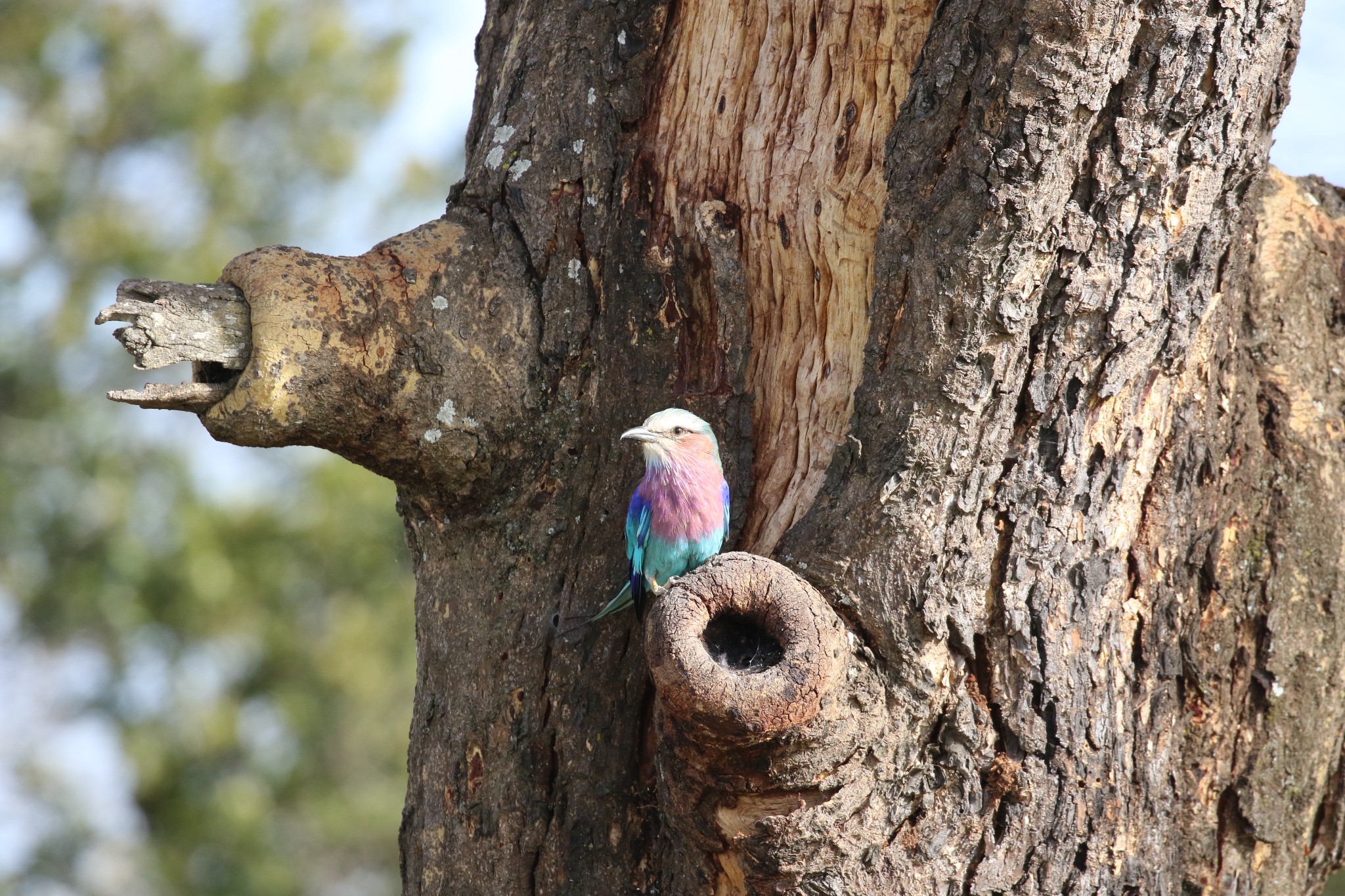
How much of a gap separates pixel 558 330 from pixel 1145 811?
1.62m

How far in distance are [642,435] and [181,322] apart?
1.00m

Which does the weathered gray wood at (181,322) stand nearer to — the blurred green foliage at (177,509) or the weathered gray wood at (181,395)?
the weathered gray wood at (181,395)

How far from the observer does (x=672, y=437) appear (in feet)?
8.26

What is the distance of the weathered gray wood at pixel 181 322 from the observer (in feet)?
7.50

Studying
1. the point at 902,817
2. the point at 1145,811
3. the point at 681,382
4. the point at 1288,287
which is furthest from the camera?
the point at 1288,287

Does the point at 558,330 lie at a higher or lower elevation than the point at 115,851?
higher

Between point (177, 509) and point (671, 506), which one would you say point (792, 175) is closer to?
point (671, 506)

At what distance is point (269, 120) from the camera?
32.7 ft

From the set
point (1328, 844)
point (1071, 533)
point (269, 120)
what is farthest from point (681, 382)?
point (269, 120)

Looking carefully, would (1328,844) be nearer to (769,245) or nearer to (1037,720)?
(1037,720)

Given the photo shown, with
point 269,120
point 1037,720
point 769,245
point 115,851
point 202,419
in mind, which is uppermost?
point 269,120

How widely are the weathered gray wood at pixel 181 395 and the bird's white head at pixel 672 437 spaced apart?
2.86 ft

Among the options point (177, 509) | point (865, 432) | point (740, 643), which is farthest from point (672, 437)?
point (177, 509)

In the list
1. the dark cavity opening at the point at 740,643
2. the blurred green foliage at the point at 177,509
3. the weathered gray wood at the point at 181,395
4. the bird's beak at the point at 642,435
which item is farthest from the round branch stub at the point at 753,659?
the blurred green foliage at the point at 177,509
